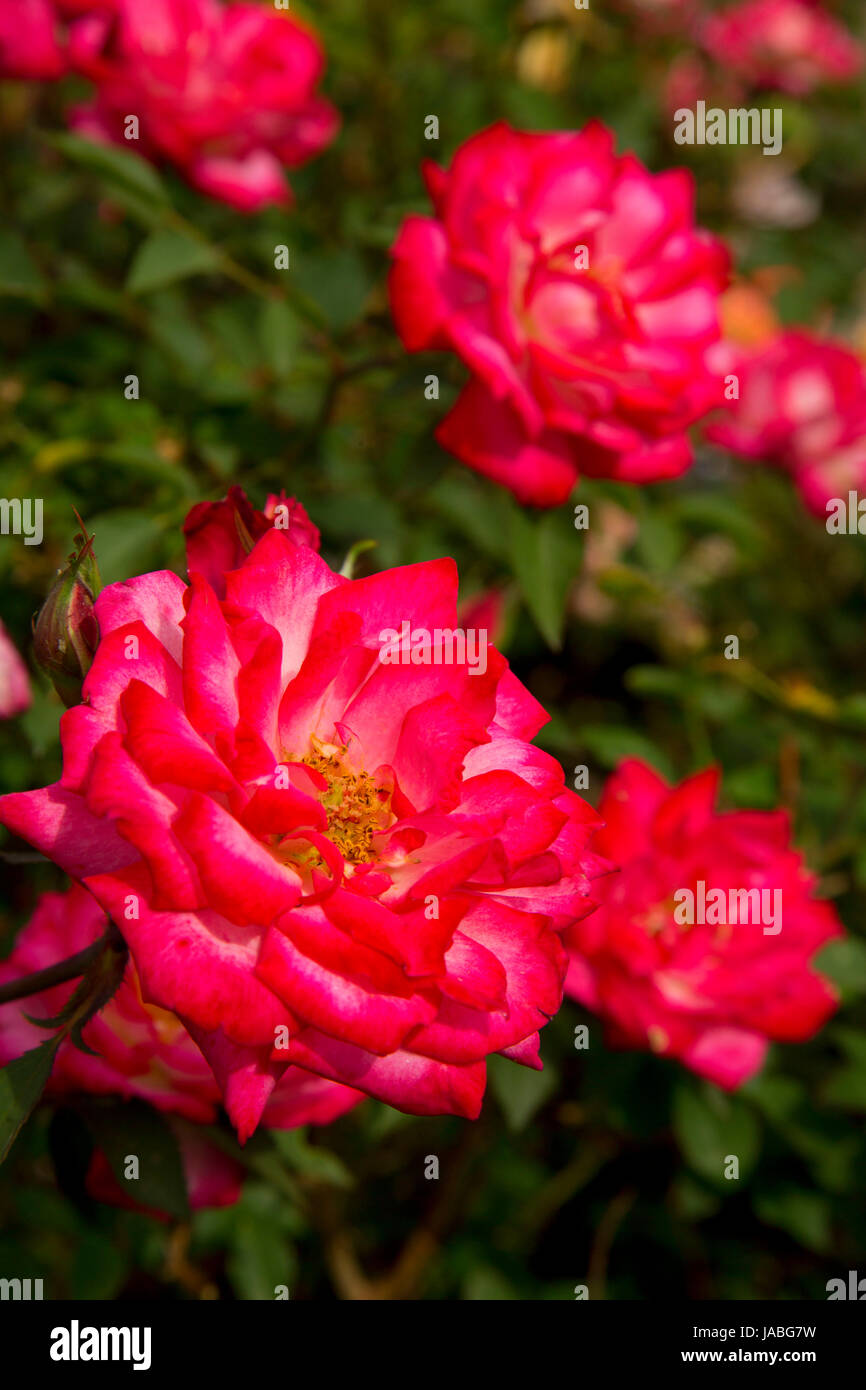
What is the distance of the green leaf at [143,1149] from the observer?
0.80 metres

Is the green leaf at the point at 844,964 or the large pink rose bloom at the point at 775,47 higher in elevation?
the large pink rose bloom at the point at 775,47

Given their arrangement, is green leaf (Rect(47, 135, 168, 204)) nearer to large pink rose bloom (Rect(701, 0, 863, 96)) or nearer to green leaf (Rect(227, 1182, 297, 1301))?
green leaf (Rect(227, 1182, 297, 1301))

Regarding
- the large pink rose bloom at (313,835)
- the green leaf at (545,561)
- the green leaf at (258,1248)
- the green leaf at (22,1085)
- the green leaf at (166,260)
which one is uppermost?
the green leaf at (166,260)

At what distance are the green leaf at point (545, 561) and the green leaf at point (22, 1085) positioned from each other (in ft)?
1.67

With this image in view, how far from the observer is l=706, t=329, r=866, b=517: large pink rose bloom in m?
1.69

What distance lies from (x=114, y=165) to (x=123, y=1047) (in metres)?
0.80

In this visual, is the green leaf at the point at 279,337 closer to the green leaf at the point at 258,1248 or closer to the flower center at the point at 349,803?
the flower center at the point at 349,803

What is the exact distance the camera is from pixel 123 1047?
0.76 metres

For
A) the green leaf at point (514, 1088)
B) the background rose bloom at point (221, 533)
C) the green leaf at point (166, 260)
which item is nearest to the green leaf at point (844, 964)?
the green leaf at point (514, 1088)

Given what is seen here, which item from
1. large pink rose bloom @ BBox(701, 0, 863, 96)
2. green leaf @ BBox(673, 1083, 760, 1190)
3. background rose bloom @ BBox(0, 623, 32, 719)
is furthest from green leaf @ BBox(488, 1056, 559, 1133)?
large pink rose bloom @ BBox(701, 0, 863, 96)

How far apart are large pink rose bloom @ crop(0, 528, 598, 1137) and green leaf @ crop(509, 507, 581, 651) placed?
311 mm

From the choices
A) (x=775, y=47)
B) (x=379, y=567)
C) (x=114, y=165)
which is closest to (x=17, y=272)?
(x=114, y=165)

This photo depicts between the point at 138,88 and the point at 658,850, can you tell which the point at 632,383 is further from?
the point at 138,88

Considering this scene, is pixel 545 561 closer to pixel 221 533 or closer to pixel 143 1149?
pixel 221 533
